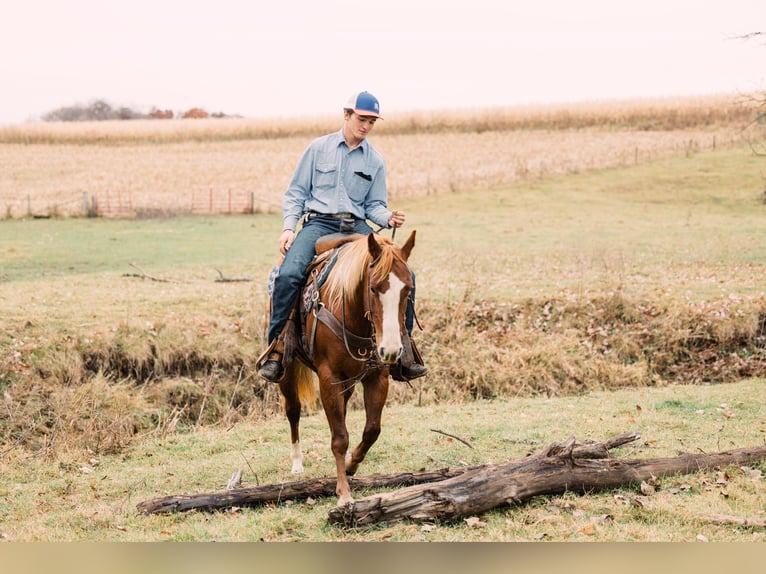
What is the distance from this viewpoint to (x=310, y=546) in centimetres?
536

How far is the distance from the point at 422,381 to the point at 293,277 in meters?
5.51

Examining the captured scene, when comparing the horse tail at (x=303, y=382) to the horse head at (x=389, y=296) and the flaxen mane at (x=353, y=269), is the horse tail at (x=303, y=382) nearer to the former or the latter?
the flaxen mane at (x=353, y=269)

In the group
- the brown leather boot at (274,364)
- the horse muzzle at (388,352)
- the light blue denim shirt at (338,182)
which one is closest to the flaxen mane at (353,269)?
the horse muzzle at (388,352)

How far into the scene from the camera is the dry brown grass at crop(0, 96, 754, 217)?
102 feet

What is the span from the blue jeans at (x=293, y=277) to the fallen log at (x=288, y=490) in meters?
1.30

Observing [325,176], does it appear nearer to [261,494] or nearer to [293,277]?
[293,277]

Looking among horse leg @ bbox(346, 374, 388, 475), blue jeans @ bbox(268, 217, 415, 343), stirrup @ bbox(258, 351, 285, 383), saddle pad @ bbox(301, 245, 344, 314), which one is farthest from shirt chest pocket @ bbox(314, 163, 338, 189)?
horse leg @ bbox(346, 374, 388, 475)

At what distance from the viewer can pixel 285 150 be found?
1702 inches

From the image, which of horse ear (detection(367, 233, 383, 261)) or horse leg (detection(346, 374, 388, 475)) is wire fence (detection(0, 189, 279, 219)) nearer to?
horse leg (detection(346, 374, 388, 475))

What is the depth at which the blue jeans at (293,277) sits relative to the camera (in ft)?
22.3

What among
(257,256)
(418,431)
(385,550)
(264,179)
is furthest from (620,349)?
(264,179)

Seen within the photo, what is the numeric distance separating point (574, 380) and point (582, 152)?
2757cm

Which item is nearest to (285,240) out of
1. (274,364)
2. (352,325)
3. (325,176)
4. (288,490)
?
(325,176)

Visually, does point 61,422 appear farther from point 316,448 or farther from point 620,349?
point 620,349
